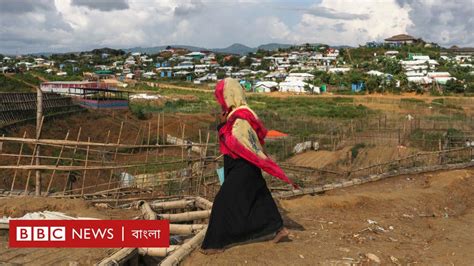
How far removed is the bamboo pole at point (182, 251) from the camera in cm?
309

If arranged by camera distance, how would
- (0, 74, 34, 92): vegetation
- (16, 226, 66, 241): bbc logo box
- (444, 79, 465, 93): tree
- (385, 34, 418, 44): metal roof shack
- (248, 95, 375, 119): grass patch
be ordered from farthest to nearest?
→ (385, 34, 418, 44): metal roof shack, (444, 79, 465, 93): tree, (248, 95, 375, 119): grass patch, (0, 74, 34, 92): vegetation, (16, 226, 66, 241): bbc logo box

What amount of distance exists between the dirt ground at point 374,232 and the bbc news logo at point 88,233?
0.47 meters

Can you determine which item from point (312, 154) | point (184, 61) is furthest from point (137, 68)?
point (312, 154)

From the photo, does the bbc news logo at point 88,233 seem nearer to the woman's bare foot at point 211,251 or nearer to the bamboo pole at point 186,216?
the woman's bare foot at point 211,251

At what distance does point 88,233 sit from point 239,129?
149 centimetres

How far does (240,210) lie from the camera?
11.1 ft

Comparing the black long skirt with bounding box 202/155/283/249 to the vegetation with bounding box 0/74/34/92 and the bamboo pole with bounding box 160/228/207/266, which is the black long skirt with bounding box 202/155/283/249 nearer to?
the bamboo pole with bounding box 160/228/207/266

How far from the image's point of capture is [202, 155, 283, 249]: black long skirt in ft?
10.9

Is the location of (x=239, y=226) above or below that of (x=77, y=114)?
above

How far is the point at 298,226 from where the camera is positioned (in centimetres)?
450

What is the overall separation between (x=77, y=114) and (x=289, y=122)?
952cm

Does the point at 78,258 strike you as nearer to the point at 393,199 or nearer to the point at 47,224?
the point at 47,224

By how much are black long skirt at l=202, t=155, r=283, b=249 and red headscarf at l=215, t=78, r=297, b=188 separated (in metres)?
0.09

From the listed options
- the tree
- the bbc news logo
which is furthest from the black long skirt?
the tree
